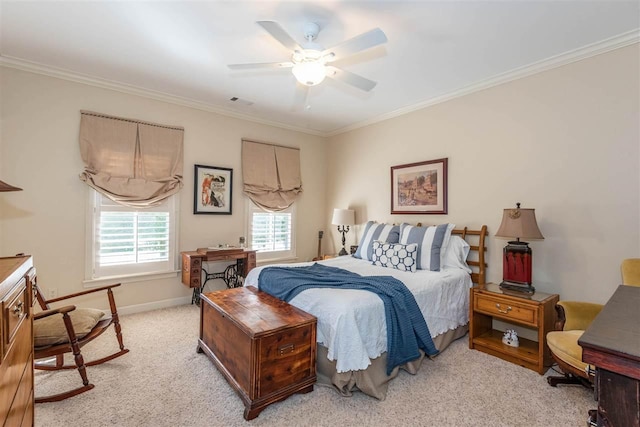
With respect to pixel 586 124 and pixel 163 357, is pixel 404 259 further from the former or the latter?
pixel 163 357

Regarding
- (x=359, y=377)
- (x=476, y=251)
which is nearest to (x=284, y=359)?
(x=359, y=377)

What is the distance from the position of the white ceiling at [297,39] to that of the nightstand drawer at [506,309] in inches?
90.9

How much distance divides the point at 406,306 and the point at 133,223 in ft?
11.1

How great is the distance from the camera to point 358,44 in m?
2.01

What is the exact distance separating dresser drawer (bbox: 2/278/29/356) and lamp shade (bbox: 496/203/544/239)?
3.29 m

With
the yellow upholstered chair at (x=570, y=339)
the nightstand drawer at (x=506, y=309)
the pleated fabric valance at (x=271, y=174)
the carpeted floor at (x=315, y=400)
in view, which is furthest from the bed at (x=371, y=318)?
the pleated fabric valance at (x=271, y=174)

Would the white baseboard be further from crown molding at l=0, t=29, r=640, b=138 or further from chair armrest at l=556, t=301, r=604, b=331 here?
chair armrest at l=556, t=301, r=604, b=331

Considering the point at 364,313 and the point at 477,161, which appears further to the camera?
the point at 477,161

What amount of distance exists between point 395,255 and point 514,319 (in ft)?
3.98

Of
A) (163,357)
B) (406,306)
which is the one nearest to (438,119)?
(406,306)

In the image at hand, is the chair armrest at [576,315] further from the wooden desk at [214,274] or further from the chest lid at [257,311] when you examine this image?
the wooden desk at [214,274]

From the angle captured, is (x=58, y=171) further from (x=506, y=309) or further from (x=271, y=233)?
(x=506, y=309)

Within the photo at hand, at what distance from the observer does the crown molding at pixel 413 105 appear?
2.57m

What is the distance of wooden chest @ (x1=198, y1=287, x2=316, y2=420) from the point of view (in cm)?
190
